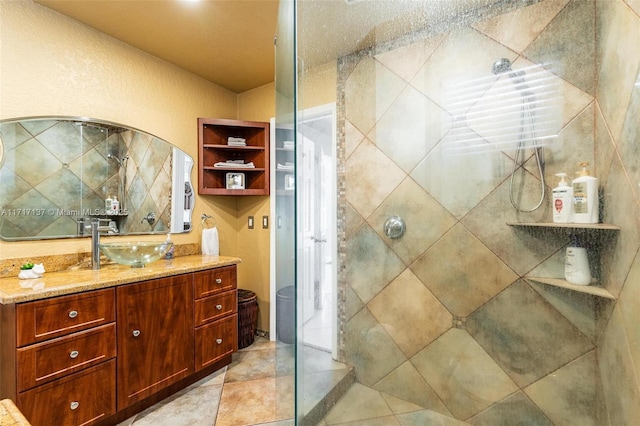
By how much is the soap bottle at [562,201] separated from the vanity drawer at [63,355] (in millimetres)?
2199

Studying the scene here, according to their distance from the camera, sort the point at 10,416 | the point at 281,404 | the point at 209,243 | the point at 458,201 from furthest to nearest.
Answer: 1. the point at 209,243
2. the point at 281,404
3. the point at 458,201
4. the point at 10,416

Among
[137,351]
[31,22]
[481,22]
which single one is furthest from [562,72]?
[31,22]

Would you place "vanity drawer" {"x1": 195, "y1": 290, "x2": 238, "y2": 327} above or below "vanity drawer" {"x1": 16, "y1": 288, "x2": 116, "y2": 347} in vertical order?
below

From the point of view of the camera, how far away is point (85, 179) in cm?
200

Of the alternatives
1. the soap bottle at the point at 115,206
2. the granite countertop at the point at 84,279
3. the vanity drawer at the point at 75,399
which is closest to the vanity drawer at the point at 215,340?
the granite countertop at the point at 84,279

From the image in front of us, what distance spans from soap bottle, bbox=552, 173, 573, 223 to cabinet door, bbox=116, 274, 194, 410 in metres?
2.04

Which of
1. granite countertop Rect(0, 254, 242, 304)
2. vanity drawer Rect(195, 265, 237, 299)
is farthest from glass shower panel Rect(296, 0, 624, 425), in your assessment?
granite countertop Rect(0, 254, 242, 304)

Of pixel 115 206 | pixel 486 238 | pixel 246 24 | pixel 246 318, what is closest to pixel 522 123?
pixel 486 238

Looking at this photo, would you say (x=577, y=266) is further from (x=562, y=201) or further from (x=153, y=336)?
(x=153, y=336)

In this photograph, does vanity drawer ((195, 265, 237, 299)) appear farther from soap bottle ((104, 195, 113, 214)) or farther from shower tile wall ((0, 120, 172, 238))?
soap bottle ((104, 195, 113, 214))

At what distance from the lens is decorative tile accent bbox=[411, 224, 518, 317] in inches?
57.1

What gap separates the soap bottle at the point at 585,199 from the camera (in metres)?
1.12

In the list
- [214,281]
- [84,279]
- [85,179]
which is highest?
[85,179]

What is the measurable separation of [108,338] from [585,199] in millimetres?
2275
